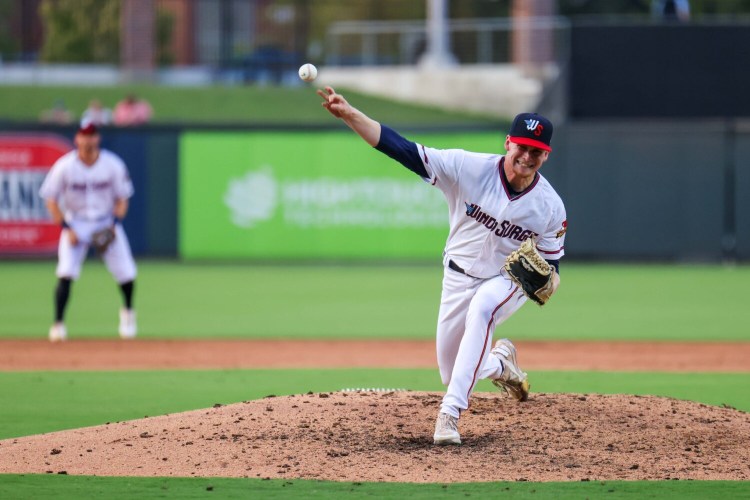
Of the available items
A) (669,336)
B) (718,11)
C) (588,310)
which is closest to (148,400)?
(669,336)

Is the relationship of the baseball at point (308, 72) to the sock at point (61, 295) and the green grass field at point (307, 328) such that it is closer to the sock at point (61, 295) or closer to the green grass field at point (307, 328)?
the green grass field at point (307, 328)

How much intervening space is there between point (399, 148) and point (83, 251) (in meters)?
6.53

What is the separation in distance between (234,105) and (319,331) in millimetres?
18758

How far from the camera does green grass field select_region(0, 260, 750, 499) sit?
18.0ft

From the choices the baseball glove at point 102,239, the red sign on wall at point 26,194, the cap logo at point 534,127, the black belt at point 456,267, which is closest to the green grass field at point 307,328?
the red sign on wall at point 26,194

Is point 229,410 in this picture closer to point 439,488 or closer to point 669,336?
point 439,488

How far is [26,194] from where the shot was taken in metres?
20.0

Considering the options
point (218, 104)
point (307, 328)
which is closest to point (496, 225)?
point (307, 328)

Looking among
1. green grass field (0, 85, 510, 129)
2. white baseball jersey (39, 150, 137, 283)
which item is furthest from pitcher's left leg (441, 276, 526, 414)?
green grass field (0, 85, 510, 129)

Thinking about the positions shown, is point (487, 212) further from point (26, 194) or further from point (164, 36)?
point (164, 36)

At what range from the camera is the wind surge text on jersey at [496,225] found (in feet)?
21.5

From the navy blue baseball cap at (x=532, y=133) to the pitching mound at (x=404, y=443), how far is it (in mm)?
1557

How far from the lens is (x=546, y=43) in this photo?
2948 cm

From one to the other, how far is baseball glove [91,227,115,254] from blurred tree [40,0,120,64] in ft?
91.4
